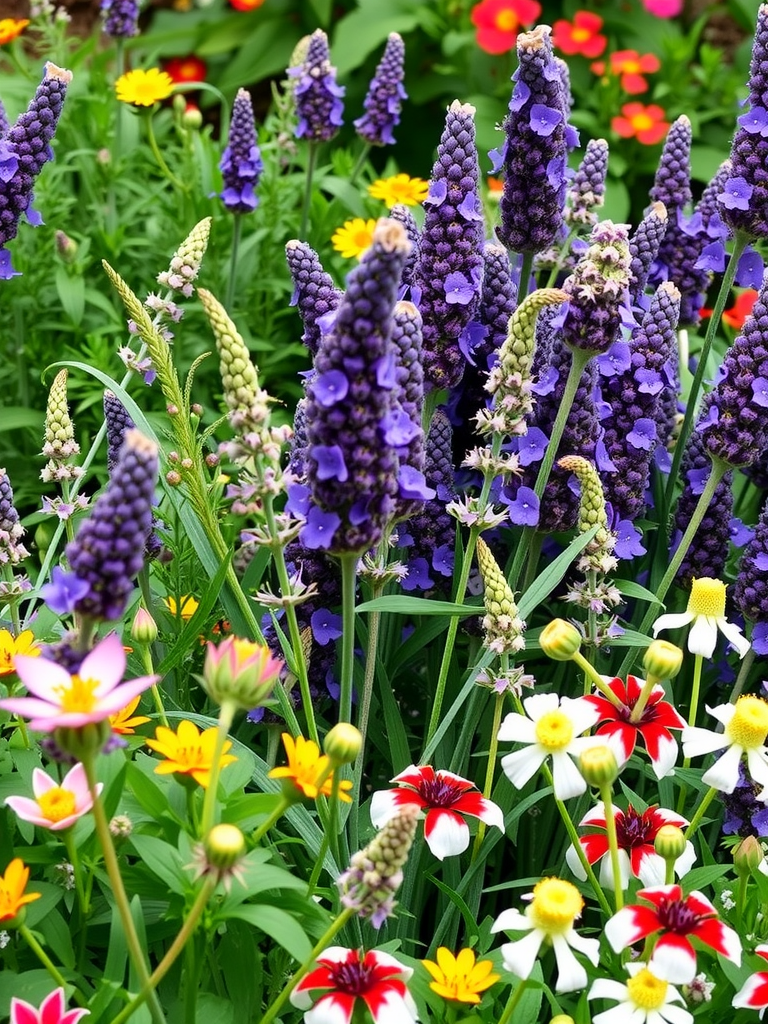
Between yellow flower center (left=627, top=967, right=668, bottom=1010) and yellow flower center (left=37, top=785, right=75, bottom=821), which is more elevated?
yellow flower center (left=37, top=785, right=75, bottom=821)

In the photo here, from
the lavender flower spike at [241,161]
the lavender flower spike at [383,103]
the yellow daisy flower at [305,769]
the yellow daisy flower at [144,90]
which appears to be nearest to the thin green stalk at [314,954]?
the yellow daisy flower at [305,769]

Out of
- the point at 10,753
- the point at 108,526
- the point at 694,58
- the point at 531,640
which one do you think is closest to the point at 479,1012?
the point at 531,640

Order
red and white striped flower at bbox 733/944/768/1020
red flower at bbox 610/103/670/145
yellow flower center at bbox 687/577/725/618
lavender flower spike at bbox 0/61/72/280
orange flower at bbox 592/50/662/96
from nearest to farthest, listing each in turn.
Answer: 1. red and white striped flower at bbox 733/944/768/1020
2. yellow flower center at bbox 687/577/725/618
3. lavender flower spike at bbox 0/61/72/280
4. red flower at bbox 610/103/670/145
5. orange flower at bbox 592/50/662/96

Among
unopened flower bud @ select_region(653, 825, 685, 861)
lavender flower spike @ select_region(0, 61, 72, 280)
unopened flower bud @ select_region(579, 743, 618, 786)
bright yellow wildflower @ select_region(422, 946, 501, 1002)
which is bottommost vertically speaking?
bright yellow wildflower @ select_region(422, 946, 501, 1002)

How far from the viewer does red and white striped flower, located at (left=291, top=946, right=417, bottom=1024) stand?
1.69 metres

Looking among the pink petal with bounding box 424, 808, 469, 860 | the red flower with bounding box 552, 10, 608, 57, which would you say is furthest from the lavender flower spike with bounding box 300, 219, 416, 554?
the red flower with bounding box 552, 10, 608, 57

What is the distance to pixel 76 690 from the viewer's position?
57.3 inches

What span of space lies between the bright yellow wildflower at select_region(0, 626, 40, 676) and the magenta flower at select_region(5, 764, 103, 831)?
0.44m

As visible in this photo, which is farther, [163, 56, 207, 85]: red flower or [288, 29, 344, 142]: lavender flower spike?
[163, 56, 207, 85]: red flower

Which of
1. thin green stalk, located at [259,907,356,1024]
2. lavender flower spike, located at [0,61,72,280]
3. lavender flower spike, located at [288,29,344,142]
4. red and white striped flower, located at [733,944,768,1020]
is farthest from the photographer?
lavender flower spike, located at [288,29,344,142]

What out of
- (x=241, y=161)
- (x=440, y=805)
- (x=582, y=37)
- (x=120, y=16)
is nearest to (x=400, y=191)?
(x=241, y=161)

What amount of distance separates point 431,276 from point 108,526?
1124 mm

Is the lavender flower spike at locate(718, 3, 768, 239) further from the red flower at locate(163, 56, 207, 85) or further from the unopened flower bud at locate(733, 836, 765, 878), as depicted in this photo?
the red flower at locate(163, 56, 207, 85)

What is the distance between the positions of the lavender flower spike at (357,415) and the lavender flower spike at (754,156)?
3.94 ft
